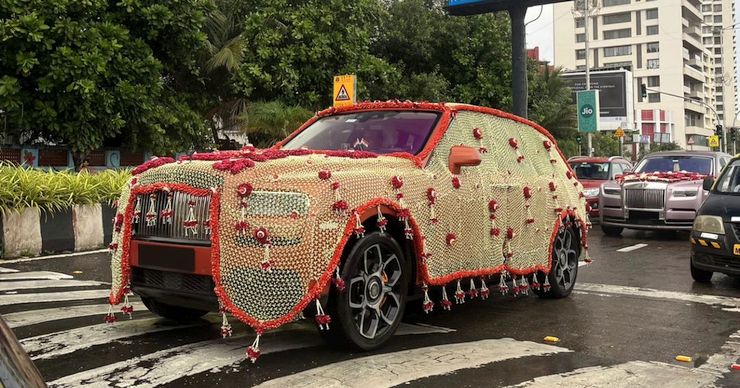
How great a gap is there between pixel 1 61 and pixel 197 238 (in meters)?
11.3

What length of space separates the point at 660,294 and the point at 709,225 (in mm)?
1096

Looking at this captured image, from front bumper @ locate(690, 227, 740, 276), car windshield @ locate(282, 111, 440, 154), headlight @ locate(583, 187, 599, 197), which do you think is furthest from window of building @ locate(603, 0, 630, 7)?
car windshield @ locate(282, 111, 440, 154)

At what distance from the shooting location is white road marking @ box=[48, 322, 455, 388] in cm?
396

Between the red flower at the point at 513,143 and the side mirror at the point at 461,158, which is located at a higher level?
the red flower at the point at 513,143

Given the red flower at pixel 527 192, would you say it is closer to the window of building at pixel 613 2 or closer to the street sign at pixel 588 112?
the street sign at pixel 588 112

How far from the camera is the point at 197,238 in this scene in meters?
4.40

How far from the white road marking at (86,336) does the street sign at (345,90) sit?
6.89 meters

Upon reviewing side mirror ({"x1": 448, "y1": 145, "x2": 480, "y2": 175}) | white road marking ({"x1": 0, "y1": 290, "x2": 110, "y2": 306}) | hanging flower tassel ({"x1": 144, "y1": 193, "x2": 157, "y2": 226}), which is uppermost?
side mirror ({"x1": 448, "y1": 145, "x2": 480, "y2": 175})

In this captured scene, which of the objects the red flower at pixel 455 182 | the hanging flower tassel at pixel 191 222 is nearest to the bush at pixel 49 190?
the hanging flower tassel at pixel 191 222

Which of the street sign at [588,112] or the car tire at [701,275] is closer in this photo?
the car tire at [701,275]

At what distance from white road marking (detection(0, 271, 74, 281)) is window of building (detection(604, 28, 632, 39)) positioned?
105014 mm

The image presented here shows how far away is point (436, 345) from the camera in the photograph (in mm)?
4957

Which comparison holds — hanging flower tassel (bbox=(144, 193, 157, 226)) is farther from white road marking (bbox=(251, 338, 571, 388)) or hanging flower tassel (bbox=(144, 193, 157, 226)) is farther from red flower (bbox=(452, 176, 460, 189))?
red flower (bbox=(452, 176, 460, 189))

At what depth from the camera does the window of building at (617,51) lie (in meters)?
102
